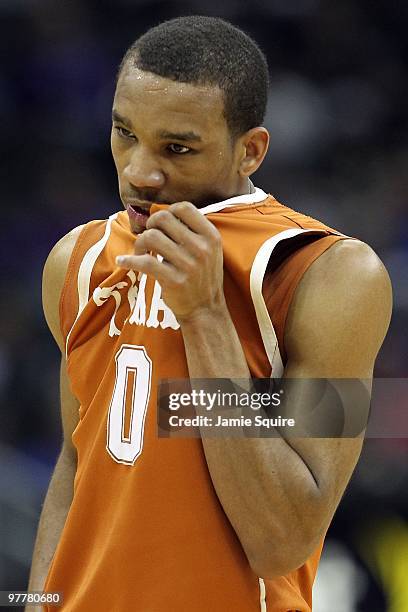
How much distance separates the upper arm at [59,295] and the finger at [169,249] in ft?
1.73

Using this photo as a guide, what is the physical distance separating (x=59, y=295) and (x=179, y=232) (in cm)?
59

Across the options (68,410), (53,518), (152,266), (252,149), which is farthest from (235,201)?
(53,518)

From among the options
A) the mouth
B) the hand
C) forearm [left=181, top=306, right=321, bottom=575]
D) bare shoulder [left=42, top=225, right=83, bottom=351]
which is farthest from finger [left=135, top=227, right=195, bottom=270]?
bare shoulder [left=42, top=225, right=83, bottom=351]

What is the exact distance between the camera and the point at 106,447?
6.88 feet

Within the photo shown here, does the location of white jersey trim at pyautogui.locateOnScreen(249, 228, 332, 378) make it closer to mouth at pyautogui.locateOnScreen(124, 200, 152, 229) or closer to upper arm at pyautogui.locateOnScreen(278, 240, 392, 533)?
upper arm at pyautogui.locateOnScreen(278, 240, 392, 533)

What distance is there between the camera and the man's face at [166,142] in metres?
2.00

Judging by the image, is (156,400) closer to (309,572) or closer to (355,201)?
(309,572)

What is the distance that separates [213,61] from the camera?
6.74ft

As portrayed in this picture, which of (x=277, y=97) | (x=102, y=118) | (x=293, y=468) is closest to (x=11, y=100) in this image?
(x=102, y=118)

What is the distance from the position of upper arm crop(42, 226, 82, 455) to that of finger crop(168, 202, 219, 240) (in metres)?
0.55

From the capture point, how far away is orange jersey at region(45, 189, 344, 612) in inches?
78.7

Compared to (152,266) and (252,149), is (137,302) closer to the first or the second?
(152,266)

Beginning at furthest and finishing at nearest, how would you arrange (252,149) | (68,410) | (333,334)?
(68,410), (252,149), (333,334)

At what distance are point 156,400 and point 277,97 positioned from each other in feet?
10.4
